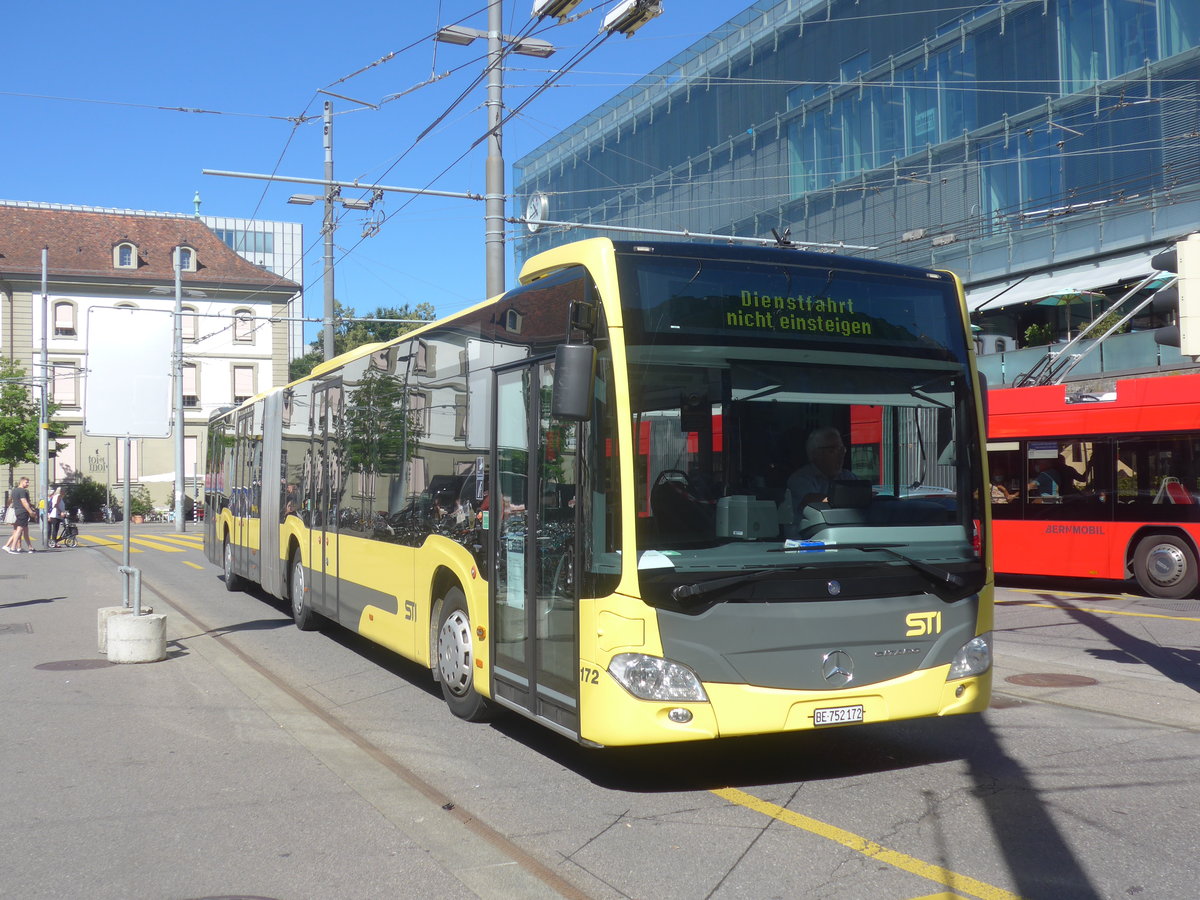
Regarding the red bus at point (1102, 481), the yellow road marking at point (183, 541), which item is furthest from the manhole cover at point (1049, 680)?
the yellow road marking at point (183, 541)

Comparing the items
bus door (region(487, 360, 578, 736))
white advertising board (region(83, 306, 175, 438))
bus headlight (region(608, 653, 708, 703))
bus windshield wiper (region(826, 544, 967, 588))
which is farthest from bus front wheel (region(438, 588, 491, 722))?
white advertising board (region(83, 306, 175, 438))

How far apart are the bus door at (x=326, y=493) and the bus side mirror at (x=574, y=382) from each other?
6154 mm

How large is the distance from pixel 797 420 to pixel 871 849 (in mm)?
2212

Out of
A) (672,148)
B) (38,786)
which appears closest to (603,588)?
(38,786)

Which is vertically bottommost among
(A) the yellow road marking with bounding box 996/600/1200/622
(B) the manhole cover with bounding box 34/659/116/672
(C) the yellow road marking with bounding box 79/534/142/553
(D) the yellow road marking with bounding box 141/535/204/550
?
(C) the yellow road marking with bounding box 79/534/142/553

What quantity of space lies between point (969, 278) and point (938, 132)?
388cm

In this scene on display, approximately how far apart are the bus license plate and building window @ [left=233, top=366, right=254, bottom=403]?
62902mm

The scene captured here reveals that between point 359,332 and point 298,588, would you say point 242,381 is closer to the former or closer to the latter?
point 359,332

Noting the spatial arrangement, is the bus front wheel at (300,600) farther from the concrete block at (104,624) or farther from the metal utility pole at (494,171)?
the metal utility pole at (494,171)

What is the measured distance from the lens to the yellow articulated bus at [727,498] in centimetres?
620

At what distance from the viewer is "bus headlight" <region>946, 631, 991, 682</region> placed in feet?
22.3

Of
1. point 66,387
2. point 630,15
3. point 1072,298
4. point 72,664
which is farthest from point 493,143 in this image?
point 66,387

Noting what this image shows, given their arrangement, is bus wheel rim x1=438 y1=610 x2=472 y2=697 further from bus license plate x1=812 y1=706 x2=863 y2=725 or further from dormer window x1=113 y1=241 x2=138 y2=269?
dormer window x1=113 y1=241 x2=138 y2=269

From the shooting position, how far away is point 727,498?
638 cm
